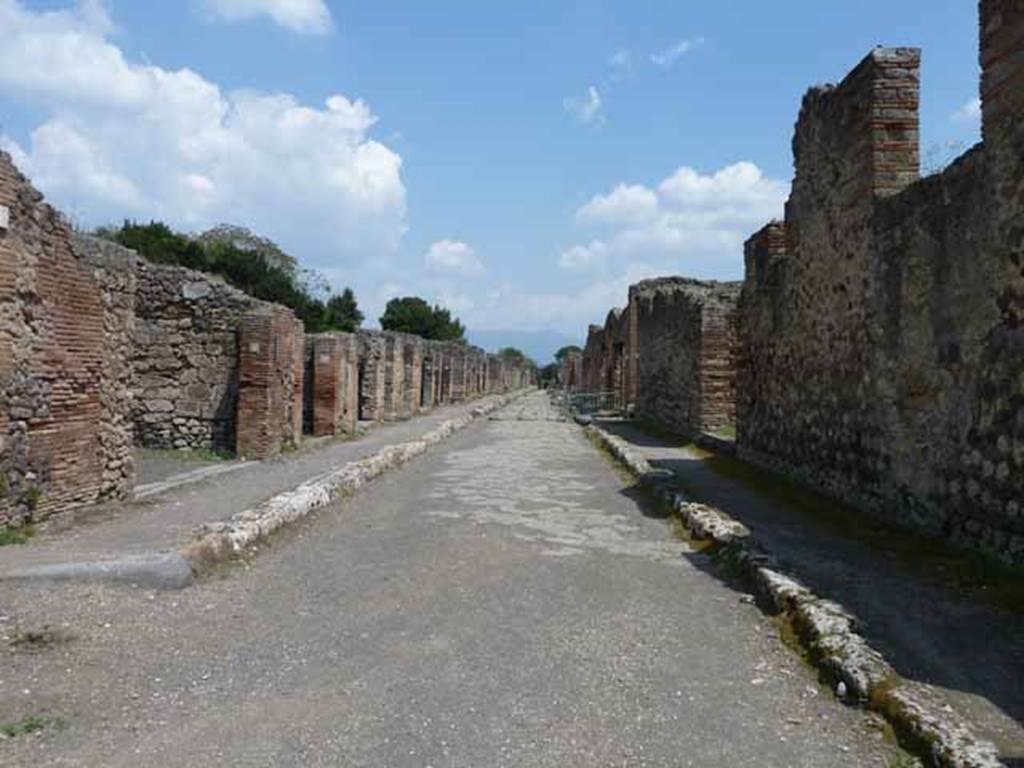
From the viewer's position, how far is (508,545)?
7.00 meters

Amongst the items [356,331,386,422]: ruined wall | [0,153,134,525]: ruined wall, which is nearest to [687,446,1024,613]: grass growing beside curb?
[0,153,134,525]: ruined wall

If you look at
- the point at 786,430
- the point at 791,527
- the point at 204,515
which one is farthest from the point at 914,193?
the point at 204,515

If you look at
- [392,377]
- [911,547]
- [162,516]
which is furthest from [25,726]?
[392,377]

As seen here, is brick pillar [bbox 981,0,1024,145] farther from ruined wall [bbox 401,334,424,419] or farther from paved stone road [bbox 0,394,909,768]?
ruined wall [bbox 401,334,424,419]

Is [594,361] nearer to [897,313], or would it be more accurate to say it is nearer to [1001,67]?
[897,313]

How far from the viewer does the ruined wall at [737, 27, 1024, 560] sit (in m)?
5.74

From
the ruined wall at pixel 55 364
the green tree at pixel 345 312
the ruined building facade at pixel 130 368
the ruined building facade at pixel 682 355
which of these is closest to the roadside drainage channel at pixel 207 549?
the ruined wall at pixel 55 364

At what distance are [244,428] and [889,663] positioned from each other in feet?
33.5

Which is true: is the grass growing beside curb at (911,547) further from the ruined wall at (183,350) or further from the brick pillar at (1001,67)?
the ruined wall at (183,350)

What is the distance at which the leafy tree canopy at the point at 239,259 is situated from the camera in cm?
3966

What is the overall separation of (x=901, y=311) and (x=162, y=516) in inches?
256

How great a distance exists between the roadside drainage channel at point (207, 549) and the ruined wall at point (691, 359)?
24.6 feet

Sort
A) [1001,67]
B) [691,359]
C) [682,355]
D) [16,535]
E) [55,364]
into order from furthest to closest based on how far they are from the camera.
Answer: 1. [682,355]
2. [691,359]
3. [55,364]
4. [16,535]
5. [1001,67]

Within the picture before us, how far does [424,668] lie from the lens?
409 centimetres
